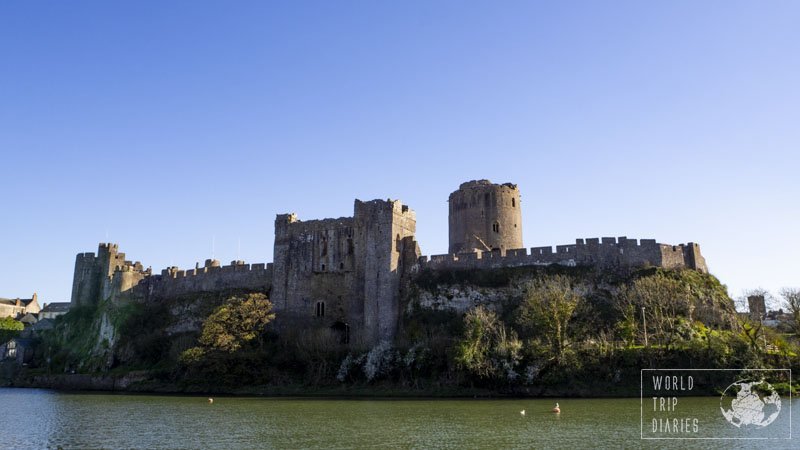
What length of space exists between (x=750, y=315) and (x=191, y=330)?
147 ft

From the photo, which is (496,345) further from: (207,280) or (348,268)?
(207,280)

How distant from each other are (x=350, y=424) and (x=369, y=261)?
78.2 feet

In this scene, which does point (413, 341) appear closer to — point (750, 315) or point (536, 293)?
point (536, 293)

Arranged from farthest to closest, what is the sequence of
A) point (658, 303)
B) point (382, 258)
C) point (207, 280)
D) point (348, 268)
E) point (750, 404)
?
point (207, 280) → point (348, 268) → point (382, 258) → point (658, 303) → point (750, 404)

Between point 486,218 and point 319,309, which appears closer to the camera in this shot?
point 319,309

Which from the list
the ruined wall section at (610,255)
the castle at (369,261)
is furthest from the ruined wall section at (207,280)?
the ruined wall section at (610,255)

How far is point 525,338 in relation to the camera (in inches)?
1622

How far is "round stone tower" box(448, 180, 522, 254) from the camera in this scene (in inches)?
2312

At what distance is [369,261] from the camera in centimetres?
4962

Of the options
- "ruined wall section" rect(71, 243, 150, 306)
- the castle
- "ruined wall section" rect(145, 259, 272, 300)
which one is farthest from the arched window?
"ruined wall section" rect(71, 243, 150, 306)

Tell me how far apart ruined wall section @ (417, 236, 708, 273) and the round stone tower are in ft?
32.8

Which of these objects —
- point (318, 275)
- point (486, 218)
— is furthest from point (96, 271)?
point (486, 218)

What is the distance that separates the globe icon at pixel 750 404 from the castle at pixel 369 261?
11.4 meters

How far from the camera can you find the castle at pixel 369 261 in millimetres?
46562
